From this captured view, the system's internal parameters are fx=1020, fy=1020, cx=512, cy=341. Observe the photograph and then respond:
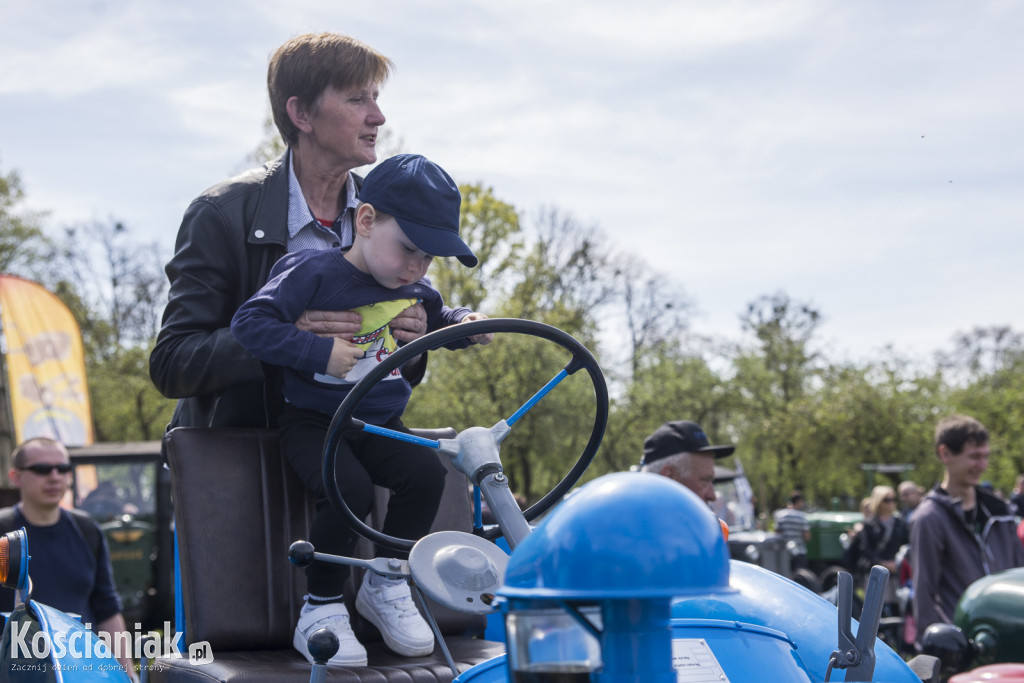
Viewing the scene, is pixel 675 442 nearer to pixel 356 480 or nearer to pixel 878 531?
pixel 356 480

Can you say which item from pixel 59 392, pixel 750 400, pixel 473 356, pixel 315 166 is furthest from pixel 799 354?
pixel 315 166

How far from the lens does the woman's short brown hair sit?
9.11ft

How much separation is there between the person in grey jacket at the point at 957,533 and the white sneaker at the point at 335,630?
379cm

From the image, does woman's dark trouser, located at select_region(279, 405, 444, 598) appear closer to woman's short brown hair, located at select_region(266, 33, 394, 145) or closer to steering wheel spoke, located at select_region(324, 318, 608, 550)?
steering wheel spoke, located at select_region(324, 318, 608, 550)

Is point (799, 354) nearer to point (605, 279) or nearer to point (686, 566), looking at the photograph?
point (605, 279)

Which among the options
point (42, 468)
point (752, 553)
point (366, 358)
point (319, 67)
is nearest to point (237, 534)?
point (366, 358)

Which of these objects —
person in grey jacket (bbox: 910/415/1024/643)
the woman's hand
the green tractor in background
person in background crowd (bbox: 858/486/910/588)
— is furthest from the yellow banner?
the woman's hand

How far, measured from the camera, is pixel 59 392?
14.3 m

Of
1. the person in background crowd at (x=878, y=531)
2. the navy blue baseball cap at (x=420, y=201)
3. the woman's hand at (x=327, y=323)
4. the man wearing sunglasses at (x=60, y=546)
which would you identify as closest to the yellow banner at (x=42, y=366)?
the man wearing sunglasses at (x=60, y=546)

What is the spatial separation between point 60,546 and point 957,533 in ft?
15.0

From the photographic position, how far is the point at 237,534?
260 centimetres

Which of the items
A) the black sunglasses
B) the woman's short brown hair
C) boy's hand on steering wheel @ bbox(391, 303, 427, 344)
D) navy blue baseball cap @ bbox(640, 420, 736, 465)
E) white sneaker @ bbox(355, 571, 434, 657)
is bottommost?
white sneaker @ bbox(355, 571, 434, 657)

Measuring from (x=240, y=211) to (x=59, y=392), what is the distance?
1279cm

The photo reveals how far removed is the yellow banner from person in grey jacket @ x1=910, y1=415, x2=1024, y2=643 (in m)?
12.0
